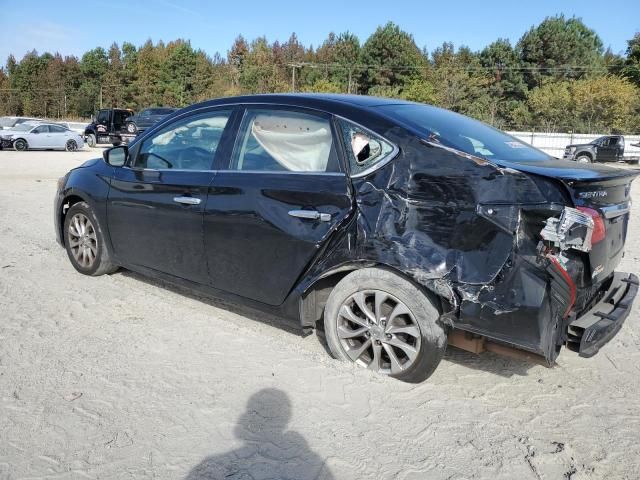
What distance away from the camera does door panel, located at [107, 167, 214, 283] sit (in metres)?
4.11

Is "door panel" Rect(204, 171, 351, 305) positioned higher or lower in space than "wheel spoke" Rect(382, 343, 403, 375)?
higher

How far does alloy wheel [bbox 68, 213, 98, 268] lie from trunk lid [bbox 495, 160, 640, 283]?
12.6 ft

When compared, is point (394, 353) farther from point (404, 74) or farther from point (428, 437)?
point (404, 74)

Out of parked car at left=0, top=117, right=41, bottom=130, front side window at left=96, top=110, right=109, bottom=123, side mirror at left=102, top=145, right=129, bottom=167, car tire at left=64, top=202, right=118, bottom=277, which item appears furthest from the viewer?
front side window at left=96, top=110, right=109, bottom=123

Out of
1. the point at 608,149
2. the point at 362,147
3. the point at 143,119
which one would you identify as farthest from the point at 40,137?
the point at 608,149

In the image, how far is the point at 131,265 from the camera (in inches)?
189

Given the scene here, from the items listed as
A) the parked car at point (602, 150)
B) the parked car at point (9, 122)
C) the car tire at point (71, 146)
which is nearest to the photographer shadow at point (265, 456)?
the car tire at point (71, 146)

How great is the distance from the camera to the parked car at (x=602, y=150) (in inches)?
1134

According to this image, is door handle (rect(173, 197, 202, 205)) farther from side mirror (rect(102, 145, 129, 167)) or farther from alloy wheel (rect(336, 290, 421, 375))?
alloy wheel (rect(336, 290, 421, 375))

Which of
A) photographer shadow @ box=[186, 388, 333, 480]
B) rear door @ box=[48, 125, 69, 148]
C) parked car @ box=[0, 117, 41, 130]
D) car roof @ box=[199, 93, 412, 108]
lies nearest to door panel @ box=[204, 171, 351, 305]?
car roof @ box=[199, 93, 412, 108]

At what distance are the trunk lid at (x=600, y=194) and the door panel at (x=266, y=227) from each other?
109 cm

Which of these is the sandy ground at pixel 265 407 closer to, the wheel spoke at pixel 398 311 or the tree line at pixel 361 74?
the wheel spoke at pixel 398 311

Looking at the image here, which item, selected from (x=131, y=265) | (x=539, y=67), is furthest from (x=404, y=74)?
(x=131, y=265)

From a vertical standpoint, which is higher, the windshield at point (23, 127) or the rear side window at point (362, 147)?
the rear side window at point (362, 147)
